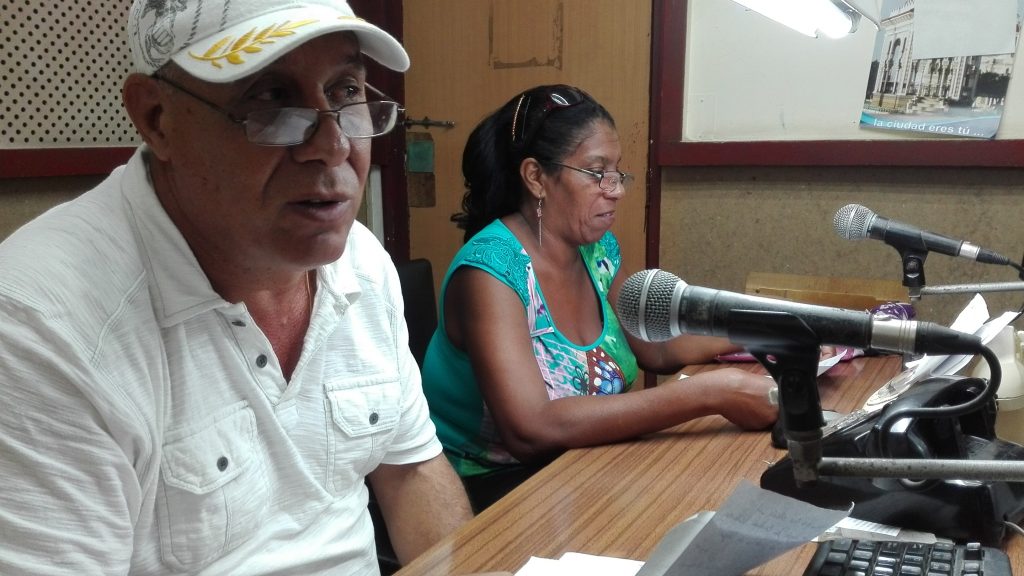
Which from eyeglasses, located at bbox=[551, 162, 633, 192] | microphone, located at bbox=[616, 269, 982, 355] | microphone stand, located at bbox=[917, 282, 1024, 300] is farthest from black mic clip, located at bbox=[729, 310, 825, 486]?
eyeglasses, located at bbox=[551, 162, 633, 192]

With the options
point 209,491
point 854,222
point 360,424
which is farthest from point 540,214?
point 209,491

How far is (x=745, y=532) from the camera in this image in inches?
29.0

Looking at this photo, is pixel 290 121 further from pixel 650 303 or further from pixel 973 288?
pixel 973 288

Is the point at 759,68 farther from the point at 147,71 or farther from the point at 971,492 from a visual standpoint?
the point at 147,71

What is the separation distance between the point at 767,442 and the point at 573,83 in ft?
6.51

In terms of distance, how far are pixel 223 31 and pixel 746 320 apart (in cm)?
64

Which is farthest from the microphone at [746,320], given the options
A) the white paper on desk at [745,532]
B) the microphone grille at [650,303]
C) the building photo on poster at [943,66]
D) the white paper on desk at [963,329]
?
the building photo on poster at [943,66]

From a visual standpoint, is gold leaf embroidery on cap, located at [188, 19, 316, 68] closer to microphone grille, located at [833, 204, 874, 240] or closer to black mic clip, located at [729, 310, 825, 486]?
black mic clip, located at [729, 310, 825, 486]

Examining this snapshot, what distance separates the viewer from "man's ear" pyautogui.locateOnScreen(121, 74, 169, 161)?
3.12 ft

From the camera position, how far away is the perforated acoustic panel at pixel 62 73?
6.12 feet

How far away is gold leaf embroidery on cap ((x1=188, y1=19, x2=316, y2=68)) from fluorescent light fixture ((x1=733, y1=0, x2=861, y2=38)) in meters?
0.72

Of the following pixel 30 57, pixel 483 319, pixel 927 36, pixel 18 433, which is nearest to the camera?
pixel 18 433

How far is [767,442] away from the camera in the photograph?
54.4 inches

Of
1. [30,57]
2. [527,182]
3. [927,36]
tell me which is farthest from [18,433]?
[927,36]
